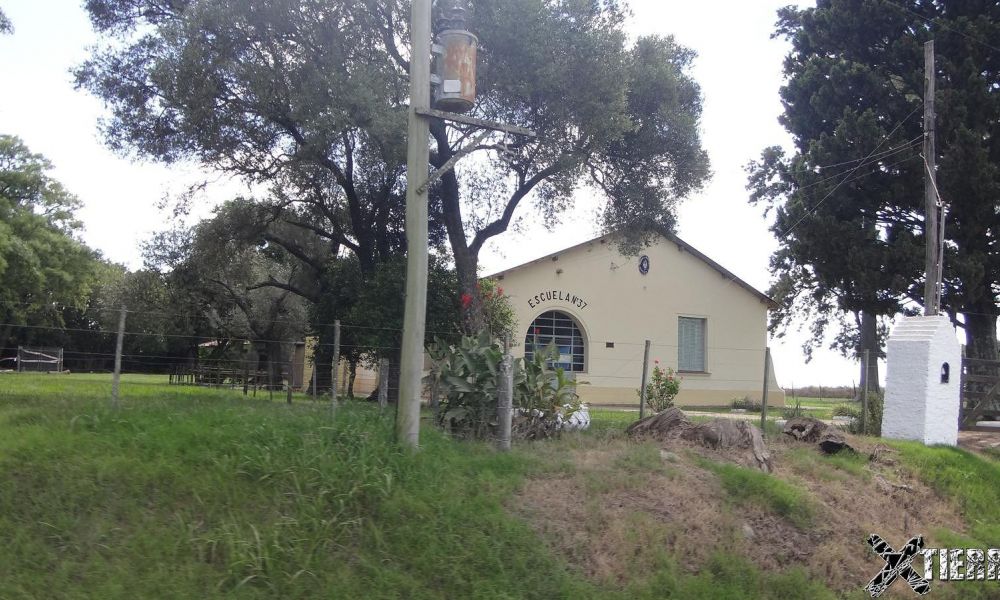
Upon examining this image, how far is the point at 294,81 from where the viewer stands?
1341cm

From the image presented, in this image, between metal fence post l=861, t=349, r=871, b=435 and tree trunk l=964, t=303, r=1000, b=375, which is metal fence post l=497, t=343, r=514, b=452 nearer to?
metal fence post l=861, t=349, r=871, b=435

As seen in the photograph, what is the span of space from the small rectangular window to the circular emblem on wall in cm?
192

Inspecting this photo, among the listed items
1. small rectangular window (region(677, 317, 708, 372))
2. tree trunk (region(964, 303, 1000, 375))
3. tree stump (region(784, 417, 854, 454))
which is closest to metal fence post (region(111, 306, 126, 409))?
tree stump (region(784, 417, 854, 454))

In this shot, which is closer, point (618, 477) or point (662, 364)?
point (618, 477)

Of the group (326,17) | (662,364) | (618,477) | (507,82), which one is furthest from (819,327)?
(618,477)

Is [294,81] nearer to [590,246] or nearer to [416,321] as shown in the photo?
[416,321]

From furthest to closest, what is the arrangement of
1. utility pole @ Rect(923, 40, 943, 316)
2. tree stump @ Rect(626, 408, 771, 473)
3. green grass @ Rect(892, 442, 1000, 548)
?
1. utility pole @ Rect(923, 40, 943, 316)
2. tree stump @ Rect(626, 408, 771, 473)
3. green grass @ Rect(892, 442, 1000, 548)

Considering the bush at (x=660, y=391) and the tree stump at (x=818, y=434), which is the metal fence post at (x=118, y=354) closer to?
the tree stump at (x=818, y=434)

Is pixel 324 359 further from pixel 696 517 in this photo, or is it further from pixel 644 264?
pixel 696 517

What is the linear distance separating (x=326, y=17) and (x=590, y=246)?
1117cm

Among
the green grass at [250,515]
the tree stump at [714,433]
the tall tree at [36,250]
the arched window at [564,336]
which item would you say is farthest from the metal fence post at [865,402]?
the tall tree at [36,250]

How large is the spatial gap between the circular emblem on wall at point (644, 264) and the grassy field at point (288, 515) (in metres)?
15.8

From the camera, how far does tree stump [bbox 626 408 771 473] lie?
8.69m

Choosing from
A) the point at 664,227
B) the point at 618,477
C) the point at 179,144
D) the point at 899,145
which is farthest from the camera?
the point at 899,145
